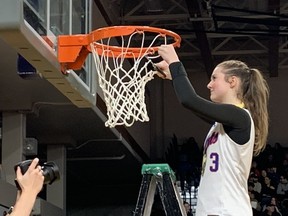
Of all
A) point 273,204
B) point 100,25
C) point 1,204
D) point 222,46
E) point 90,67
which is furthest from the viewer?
point 222,46

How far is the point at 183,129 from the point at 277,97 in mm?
2119

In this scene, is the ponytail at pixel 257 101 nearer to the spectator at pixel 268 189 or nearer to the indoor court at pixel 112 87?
the indoor court at pixel 112 87

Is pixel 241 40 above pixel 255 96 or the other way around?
above

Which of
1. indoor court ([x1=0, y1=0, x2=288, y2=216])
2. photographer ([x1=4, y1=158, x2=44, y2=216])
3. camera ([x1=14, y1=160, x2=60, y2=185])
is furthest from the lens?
indoor court ([x1=0, y1=0, x2=288, y2=216])

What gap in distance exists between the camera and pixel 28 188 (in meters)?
2.31

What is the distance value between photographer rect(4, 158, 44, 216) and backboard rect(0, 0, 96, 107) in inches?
79.7

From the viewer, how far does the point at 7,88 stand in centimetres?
795

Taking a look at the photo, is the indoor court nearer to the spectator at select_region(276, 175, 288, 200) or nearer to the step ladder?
the step ladder

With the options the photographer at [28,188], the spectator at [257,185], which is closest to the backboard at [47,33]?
the photographer at [28,188]

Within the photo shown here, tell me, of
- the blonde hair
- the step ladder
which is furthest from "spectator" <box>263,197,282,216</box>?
the blonde hair

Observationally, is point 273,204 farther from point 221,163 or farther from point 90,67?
point 221,163

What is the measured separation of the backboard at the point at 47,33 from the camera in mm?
4297

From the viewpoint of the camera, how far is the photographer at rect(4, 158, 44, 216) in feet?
7.40

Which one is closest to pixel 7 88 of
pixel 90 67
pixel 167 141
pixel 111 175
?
pixel 90 67
